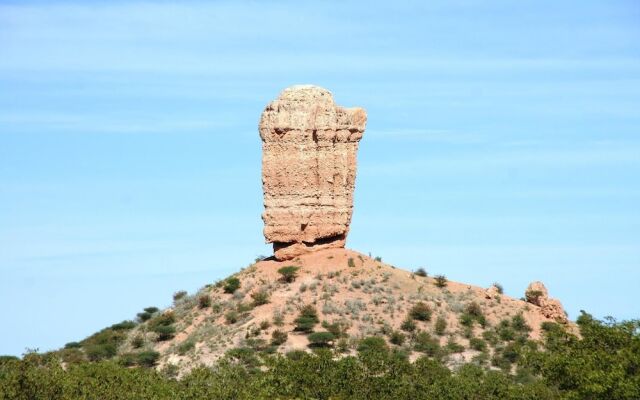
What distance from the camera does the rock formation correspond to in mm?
79438

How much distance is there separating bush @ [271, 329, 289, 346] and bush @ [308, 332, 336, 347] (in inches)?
52.6

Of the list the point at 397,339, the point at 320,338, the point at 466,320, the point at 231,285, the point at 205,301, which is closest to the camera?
the point at 320,338

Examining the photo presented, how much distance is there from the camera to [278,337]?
75188 millimetres

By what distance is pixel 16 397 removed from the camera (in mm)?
56531

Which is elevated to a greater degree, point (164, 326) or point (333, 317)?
point (333, 317)

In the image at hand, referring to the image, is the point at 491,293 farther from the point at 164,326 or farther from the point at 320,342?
the point at 164,326

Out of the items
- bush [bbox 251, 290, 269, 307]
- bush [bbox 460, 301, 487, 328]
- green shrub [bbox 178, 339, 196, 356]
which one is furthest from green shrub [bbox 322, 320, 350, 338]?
green shrub [bbox 178, 339, 196, 356]

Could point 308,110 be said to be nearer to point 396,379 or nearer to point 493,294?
point 493,294

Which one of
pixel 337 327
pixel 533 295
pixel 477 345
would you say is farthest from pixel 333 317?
pixel 533 295

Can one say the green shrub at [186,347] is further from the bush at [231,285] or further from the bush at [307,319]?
the bush at [307,319]

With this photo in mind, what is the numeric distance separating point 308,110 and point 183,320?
45.6 ft

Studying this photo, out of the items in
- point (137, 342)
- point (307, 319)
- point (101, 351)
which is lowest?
point (101, 351)

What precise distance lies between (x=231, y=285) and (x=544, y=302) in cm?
1789

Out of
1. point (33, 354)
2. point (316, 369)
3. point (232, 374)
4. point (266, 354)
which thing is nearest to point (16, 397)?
point (33, 354)
